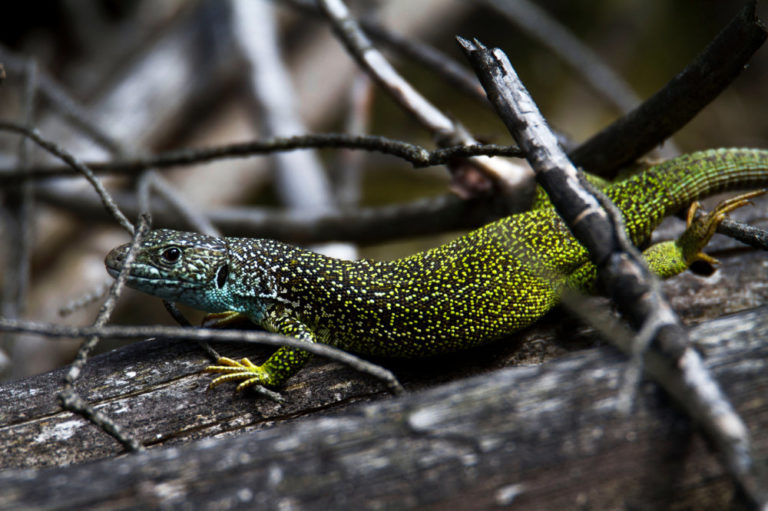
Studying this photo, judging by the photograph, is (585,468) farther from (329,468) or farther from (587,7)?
(587,7)

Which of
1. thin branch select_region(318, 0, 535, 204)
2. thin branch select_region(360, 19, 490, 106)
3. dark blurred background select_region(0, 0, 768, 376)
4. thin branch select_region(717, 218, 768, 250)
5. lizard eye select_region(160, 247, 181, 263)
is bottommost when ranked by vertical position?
thin branch select_region(717, 218, 768, 250)

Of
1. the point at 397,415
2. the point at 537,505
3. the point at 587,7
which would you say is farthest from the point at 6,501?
the point at 587,7

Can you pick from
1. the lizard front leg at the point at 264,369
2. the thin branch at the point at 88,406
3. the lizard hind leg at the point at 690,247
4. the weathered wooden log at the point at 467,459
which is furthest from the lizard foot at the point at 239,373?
the lizard hind leg at the point at 690,247

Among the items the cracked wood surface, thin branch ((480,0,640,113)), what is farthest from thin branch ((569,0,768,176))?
thin branch ((480,0,640,113))

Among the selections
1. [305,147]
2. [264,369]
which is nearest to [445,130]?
[305,147]

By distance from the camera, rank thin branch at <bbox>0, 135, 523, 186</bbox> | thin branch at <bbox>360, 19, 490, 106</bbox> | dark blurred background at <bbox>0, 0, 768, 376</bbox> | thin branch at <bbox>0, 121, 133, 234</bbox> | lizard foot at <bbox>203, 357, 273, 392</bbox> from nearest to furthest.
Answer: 1. thin branch at <bbox>0, 135, 523, 186</bbox>
2. thin branch at <bbox>0, 121, 133, 234</bbox>
3. lizard foot at <bbox>203, 357, 273, 392</bbox>
4. thin branch at <bbox>360, 19, 490, 106</bbox>
5. dark blurred background at <bbox>0, 0, 768, 376</bbox>

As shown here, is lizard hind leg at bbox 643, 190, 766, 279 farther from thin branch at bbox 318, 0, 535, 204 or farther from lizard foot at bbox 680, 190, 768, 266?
thin branch at bbox 318, 0, 535, 204

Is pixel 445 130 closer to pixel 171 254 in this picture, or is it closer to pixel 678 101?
pixel 678 101
